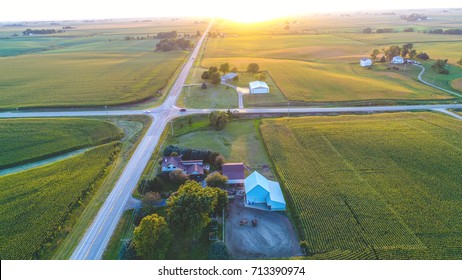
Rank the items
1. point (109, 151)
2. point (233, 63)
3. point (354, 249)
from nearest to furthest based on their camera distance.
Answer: point (354, 249), point (109, 151), point (233, 63)

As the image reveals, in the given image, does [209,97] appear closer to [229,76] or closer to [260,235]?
[229,76]

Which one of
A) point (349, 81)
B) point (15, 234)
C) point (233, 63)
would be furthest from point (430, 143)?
point (233, 63)

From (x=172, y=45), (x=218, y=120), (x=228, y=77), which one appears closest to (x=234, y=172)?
(x=218, y=120)

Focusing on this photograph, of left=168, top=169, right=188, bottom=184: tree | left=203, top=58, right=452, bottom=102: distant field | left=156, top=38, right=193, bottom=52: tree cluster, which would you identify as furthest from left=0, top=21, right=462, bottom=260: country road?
left=156, top=38, right=193, bottom=52: tree cluster

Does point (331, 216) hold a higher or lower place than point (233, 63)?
lower

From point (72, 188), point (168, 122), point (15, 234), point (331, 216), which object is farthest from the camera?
point (168, 122)

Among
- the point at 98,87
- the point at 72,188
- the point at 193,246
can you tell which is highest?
the point at 98,87

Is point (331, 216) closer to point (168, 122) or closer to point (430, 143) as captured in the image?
point (430, 143)
